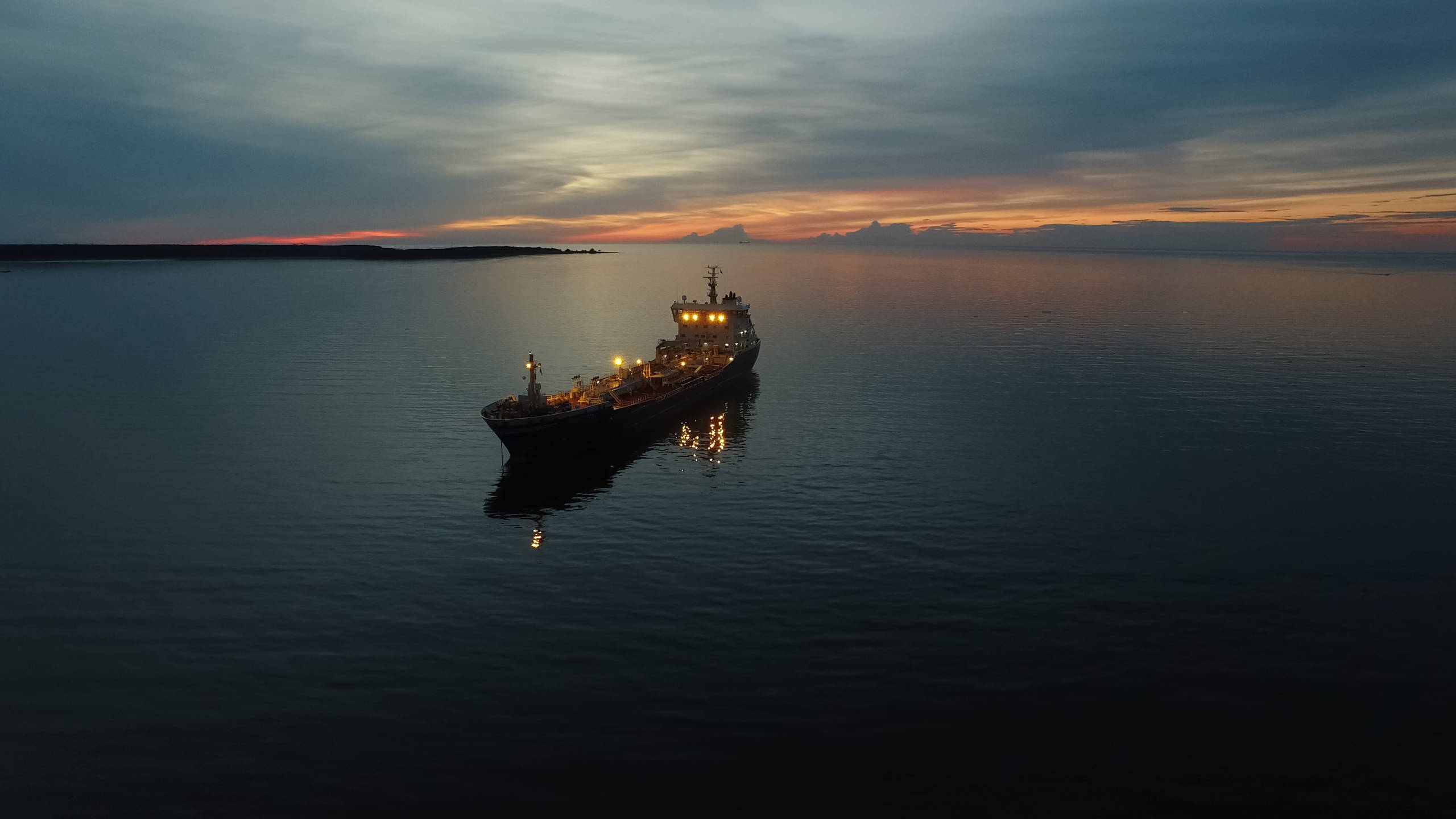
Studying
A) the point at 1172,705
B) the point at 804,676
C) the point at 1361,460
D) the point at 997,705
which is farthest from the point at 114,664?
the point at 1361,460

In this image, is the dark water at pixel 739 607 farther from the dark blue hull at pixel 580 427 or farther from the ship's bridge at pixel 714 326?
the ship's bridge at pixel 714 326

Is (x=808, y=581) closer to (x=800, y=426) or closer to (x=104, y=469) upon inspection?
(x=800, y=426)

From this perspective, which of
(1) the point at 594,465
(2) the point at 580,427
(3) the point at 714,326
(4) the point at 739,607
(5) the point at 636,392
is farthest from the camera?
(3) the point at 714,326

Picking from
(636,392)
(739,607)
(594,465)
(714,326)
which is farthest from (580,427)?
(714,326)

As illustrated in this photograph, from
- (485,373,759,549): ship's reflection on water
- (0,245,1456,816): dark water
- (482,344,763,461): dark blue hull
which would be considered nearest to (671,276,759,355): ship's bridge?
(485,373,759,549): ship's reflection on water

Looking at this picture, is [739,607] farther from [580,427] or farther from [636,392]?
[636,392]
